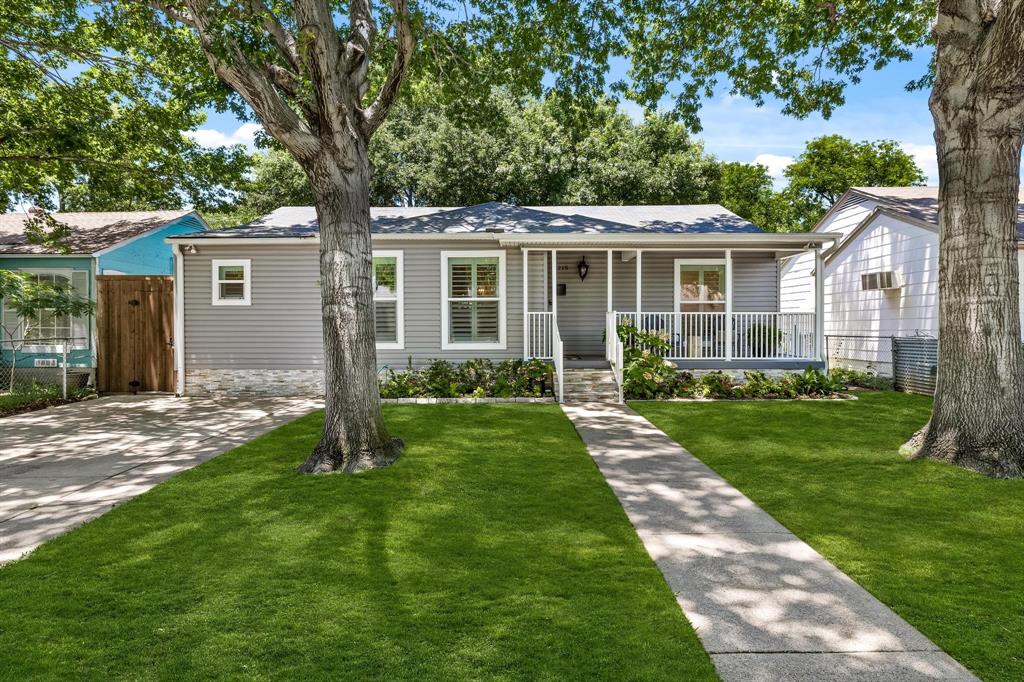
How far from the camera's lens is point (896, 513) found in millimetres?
4504

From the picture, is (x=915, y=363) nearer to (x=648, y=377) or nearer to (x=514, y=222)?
(x=648, y=377)

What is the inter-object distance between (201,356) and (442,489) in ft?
28.1

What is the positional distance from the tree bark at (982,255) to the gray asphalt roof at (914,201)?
20.1ft

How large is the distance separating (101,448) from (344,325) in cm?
363

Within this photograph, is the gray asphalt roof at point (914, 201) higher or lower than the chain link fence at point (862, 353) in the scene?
higher

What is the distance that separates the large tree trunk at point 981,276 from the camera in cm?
574

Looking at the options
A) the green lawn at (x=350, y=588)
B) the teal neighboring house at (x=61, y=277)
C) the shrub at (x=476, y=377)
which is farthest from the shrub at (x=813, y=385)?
the teal neighboring house at (x=61, y=277)

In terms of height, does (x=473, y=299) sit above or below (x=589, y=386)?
above

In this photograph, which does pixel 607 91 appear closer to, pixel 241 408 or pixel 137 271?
pixel 241 408

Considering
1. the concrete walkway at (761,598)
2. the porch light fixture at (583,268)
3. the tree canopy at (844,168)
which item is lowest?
the concrete walkway at (761,598)

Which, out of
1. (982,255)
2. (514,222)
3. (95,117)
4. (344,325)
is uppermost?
(95,117)

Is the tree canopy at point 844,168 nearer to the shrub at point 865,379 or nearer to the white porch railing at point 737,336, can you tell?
the shrub at point 865,379

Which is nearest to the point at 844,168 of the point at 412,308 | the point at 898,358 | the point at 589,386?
the point at 898,358

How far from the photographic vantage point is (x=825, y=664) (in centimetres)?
249
